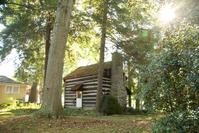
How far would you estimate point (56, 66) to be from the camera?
15.9 metres

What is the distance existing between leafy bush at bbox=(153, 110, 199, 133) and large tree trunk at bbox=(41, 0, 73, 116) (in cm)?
946

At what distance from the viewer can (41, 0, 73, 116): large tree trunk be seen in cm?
1545

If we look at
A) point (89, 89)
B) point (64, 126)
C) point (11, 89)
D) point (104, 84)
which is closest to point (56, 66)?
point (64, 126)

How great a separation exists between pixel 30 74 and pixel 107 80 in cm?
1497

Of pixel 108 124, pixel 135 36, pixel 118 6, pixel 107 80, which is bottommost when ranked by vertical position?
pixel 108 124

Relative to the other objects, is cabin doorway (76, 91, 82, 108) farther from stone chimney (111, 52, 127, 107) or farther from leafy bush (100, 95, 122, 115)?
leafy bush (100, 95, 122, 115)

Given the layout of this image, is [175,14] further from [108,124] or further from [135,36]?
[135,36]

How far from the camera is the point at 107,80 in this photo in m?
28.1

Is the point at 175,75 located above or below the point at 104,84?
below

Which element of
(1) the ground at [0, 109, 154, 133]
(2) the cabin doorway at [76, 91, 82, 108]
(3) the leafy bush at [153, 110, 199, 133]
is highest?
(2) the cabin doorway at [76, 91, 82, 108]

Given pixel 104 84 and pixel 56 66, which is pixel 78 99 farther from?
pixel 56 66

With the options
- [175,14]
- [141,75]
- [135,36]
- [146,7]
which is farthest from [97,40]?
[141,75]

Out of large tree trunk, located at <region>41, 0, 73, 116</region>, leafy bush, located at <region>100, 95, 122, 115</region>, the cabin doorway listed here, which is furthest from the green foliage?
the cabin doorway

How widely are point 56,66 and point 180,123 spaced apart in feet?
34.6
